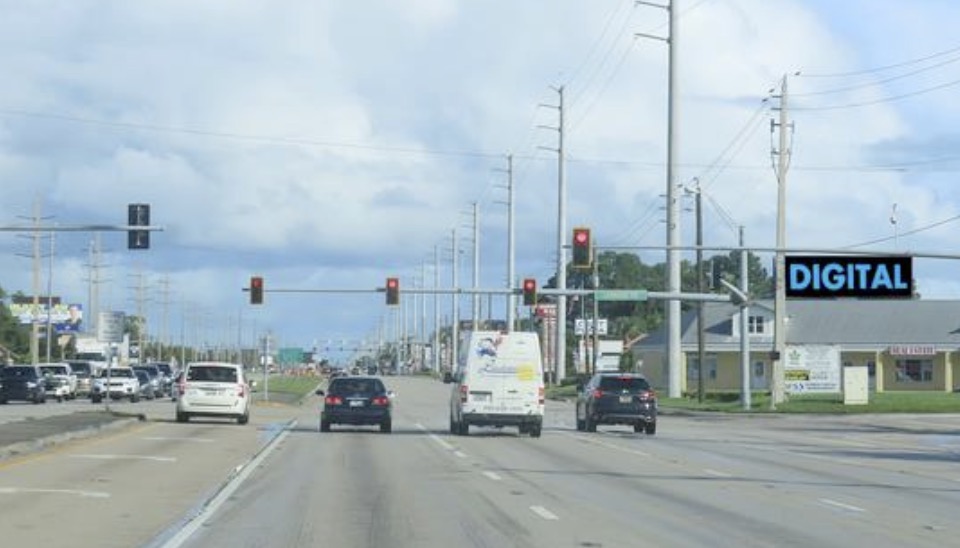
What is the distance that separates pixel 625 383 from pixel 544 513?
25.9 metres

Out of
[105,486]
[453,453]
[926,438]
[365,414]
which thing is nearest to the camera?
[105,486]

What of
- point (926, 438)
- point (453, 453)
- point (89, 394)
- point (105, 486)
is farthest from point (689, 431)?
point (89, 394)

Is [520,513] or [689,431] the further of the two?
[689,431]

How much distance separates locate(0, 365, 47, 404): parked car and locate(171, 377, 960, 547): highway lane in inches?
1121

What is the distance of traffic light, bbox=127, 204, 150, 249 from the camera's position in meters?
41.6

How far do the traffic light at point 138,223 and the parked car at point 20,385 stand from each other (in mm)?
24898

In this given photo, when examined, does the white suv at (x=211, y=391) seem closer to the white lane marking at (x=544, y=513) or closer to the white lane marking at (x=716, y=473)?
the white lane marking at (x=716, y=473)

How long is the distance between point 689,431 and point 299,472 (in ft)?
81.4

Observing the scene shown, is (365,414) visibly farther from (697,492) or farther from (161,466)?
(697,492)

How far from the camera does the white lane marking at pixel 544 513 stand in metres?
17.8

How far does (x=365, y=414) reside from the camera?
41.3 meters

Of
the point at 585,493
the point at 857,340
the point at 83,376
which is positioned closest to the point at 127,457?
the point at 585,493

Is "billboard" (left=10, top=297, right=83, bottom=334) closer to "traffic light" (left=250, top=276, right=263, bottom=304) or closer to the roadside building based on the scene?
the roadside building

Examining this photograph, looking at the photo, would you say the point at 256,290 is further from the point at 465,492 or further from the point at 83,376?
the point at 465,492
